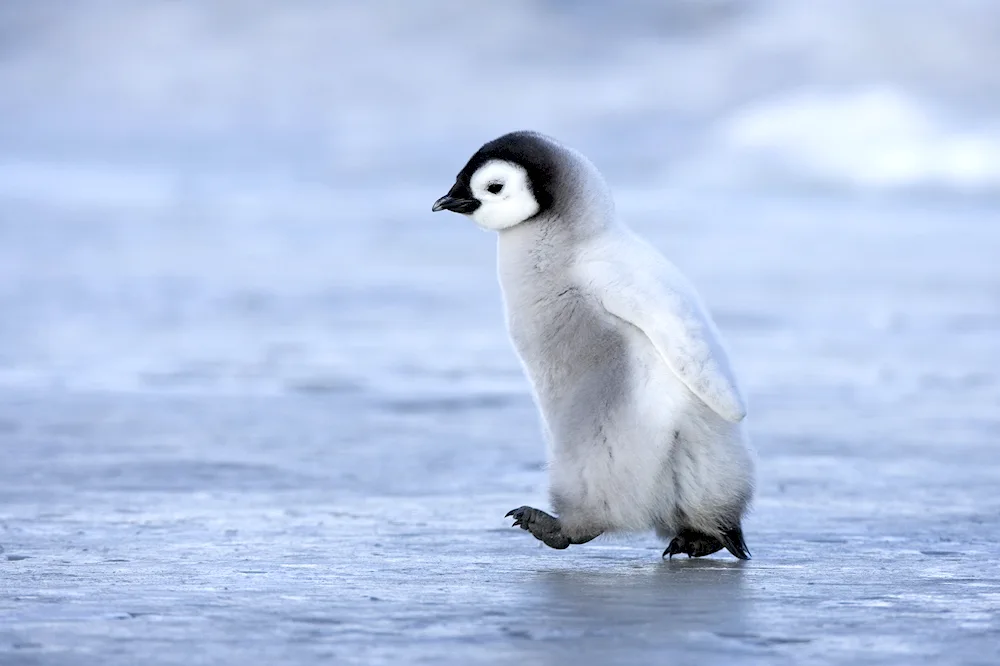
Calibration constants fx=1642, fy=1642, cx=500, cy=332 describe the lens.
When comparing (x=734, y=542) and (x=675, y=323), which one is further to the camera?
(x=734, y=542)

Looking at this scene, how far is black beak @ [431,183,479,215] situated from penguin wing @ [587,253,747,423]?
14.5 inches

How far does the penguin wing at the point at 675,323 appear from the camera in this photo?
11.0ft

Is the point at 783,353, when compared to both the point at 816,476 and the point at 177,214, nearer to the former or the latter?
the point at 816,476

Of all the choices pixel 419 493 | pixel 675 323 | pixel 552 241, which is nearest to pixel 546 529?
pixel 675 323

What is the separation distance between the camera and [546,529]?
11.6 ft

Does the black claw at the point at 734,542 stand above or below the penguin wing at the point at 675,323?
below

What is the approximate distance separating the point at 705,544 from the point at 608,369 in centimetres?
45

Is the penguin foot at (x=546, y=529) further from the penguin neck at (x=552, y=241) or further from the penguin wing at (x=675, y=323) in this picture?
the penguin neck at (x=552, y=241)

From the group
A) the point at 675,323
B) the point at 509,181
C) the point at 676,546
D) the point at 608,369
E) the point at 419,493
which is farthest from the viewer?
the point at 419,493

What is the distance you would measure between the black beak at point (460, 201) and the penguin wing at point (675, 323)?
37 cm

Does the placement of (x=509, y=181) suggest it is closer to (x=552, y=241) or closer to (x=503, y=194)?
(x=503, y=194)

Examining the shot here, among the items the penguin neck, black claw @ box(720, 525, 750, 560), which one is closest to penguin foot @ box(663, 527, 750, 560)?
black claw @ box(720, 525, 750, 560)

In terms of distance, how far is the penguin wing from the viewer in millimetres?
3354

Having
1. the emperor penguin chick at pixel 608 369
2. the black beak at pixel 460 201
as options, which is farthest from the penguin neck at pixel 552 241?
the black beak at pixel 460 201
